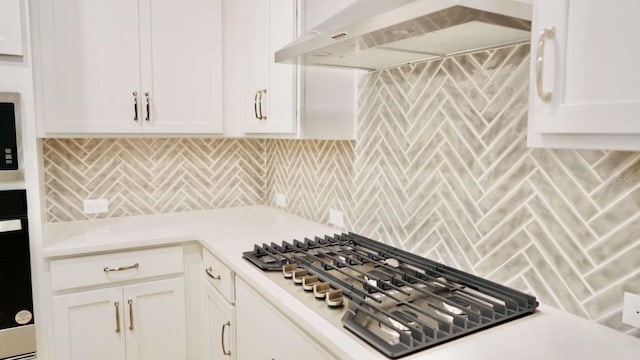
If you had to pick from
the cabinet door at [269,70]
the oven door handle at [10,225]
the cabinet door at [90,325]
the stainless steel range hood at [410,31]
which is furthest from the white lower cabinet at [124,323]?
the stainless steel range hood at [410,31]

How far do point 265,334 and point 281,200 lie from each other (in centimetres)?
142

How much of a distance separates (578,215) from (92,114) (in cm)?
213

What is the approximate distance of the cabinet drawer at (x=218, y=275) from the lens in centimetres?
177

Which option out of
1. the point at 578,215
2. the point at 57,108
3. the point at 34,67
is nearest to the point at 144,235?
the point at 57,108

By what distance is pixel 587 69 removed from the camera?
2.78 ft

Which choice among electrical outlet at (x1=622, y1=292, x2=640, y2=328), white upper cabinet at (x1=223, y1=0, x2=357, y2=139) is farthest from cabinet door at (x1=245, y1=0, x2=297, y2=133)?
electrical outlet at (x1=622, y1=292, x2=640, y2=328)

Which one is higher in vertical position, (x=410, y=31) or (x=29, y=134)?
(x=410, y=31)

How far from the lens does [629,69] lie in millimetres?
785

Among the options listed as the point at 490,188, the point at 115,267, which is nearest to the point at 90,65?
the point at 115,267

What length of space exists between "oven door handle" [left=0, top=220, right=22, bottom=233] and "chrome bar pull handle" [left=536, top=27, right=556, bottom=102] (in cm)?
193

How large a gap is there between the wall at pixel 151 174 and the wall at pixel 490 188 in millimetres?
1037

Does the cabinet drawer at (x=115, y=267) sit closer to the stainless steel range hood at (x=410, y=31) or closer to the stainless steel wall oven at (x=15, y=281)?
the stainless steel wall oven at (x=15, y=281)

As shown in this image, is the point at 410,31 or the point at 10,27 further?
the point at 10,27

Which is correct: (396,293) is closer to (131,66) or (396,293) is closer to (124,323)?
(124,323)
